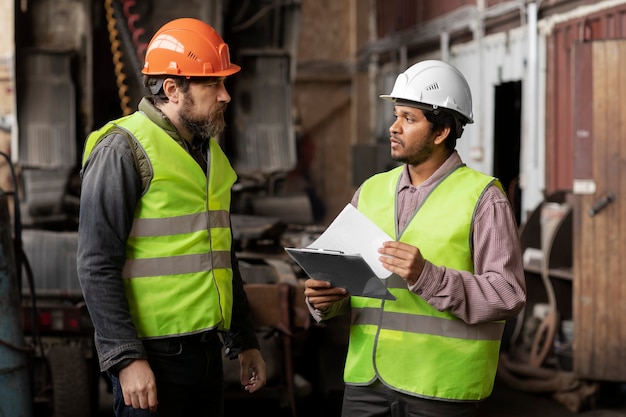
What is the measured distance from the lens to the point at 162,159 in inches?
124

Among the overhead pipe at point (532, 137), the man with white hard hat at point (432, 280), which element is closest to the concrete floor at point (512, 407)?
the overhead pipe at point (532, 137)

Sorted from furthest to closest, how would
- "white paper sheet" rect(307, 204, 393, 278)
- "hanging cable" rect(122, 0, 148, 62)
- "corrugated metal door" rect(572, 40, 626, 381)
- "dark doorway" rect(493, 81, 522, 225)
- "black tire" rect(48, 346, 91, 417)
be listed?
"dark doorway" rect(493, 81, 522, 225) → "hanging cable" rect(122, 0, 148, 62) → "corrugated metal door" rect(572, 40, 626, 381) → "black tire" rect(48, 346, 91, 417) → "white paper sheet" rect(307, 204, 393, 278)

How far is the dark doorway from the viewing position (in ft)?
33.6

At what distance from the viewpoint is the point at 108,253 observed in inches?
119

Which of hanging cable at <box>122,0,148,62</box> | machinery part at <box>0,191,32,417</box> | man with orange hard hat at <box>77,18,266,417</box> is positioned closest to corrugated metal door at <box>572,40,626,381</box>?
hanging cable at <box>122,0,148,62</box>

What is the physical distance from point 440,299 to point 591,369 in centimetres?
407

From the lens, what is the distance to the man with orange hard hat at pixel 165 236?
3016 millimetres

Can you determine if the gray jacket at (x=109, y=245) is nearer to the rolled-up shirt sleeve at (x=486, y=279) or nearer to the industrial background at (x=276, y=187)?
the rolled-up shirt sleeve at (x=486, y=279)

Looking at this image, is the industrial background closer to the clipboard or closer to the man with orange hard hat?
the man with orange hard hat

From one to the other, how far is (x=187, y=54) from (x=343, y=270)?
0.85m

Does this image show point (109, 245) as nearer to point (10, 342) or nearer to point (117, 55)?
point (10, 342)

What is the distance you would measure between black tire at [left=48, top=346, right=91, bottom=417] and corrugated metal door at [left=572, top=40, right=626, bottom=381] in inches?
128

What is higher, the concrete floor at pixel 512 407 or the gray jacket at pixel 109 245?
the gray jacket at pixel 109 245

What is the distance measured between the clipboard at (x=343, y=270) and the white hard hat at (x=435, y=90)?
596 millimetres
